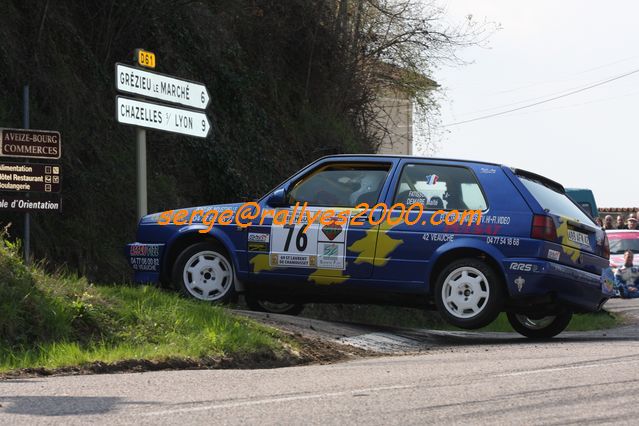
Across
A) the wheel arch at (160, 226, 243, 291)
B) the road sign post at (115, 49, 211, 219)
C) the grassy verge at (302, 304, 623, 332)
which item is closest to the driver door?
the wheel arch at (160, 226, 243, 291)

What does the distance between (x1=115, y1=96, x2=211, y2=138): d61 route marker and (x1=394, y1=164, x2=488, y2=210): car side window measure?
3304mm

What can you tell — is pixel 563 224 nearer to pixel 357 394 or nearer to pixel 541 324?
pixel 541 324

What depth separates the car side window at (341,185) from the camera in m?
12.6

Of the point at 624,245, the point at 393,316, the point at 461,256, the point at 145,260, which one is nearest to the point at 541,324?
the point at 461,256

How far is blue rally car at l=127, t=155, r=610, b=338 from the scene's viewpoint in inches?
466

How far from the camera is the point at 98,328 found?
10.4 m

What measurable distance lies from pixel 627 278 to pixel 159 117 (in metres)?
14.9

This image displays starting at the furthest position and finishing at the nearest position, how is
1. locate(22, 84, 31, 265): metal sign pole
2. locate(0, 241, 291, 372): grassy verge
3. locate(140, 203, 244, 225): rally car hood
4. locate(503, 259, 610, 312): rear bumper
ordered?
locate(22, 84, 31, 265): metal sign pole < locate(140, 203, 244, 225): rally car hood < locate(503, 259, 610, 312): rear bumper < locate(0, 241, 291, 372): grassy verge

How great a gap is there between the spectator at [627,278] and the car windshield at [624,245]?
80.4 inches

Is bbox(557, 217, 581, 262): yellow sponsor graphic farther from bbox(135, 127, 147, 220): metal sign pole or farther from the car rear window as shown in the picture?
bbox(135, 127, 147, 220): metal sign pole

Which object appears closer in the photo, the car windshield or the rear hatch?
the rear hatch

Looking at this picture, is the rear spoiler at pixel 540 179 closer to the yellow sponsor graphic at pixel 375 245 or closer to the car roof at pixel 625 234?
the yellow sponsor graphic at pixel 375 245

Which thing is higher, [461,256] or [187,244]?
[187,244]

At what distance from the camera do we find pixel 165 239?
13227 mm
